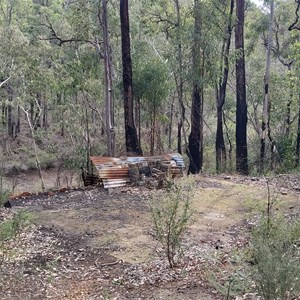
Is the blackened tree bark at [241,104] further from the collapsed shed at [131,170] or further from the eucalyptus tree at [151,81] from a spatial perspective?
the collapsed shed at [131,170]

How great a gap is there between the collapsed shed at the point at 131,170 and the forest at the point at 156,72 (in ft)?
7.10

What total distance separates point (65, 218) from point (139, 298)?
386cm

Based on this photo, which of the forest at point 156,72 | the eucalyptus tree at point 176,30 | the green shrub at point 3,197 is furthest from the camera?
the eucalyptus tree at point 176,30

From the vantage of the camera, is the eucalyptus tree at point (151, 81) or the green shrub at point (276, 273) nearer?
the green shrub at point (276, 273)

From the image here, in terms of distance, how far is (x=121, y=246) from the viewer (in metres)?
6.31

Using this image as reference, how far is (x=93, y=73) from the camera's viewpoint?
16.2m

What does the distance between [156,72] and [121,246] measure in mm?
8550

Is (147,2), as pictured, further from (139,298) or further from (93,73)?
(139,298)

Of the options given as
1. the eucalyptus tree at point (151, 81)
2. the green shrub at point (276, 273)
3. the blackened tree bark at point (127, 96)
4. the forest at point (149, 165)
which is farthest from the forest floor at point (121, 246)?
the eucalyptus tree at point (151, 81)

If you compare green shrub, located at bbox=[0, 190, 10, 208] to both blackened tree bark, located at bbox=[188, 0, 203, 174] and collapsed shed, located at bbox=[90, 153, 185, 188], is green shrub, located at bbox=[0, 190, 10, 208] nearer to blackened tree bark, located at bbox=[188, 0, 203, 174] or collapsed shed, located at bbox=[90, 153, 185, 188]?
collapsed shed, located at bbox=[90, 153, 185, 188]

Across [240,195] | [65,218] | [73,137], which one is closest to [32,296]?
[65,218]

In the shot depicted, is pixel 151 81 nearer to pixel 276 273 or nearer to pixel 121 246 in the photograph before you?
pixel 121 246

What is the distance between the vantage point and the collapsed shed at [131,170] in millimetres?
10227

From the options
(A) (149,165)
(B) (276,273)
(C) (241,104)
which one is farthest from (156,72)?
(B) (276,273)
